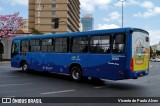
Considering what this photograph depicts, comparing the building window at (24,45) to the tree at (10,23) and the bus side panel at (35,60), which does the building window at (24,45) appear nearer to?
the bus side panel at (35,60)

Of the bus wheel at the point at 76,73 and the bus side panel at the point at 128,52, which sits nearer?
the bus side panel at the point at 128,52

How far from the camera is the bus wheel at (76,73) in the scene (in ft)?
56.0

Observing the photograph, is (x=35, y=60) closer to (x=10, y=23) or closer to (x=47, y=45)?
(x=47, y=45)

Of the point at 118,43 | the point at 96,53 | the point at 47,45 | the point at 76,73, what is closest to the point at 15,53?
the point at 47,45

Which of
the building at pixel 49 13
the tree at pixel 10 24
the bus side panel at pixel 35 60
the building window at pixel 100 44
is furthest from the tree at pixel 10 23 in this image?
the building at pixel 49 13

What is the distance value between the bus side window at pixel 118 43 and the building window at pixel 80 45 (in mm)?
2228

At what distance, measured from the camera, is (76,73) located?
17.5 m

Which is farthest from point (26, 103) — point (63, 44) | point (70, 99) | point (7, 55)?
point (7, 55)

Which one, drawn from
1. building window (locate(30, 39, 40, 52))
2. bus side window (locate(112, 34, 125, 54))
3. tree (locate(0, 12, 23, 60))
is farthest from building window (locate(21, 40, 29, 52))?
tree (locate(0, 12, 23, 60))

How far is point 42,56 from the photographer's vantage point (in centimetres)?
2014

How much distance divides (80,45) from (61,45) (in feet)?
6.05

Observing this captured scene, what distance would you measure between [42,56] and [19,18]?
38.5 meters

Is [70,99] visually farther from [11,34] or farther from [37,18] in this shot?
[37,18]

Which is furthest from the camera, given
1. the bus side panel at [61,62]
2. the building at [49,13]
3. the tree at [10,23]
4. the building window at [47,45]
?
the building at [49,13]
